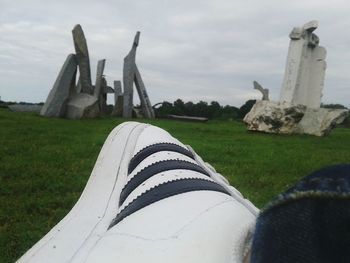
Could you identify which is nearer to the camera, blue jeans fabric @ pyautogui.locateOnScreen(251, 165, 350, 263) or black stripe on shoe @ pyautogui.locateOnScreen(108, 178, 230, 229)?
blue jeans fabric @ pyautogui.locateOnScreen(251, 165, 350, 263)

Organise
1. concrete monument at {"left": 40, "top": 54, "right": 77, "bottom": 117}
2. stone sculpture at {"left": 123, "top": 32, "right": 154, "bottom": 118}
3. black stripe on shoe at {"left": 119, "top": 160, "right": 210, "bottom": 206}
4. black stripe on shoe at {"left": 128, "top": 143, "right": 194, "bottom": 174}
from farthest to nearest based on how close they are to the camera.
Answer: stone sculpture at {"left": 123, "top": 32, "right": 154, "bottom": 118} < concrete monument at {"left": 40, "top": 54, "right": 77, "bottom": 117} < black stripe on shoe at {"left": 128, "top": 143, "right": 194, "bottom": 174} < black stripe on shoe at {"left": 119, "top": 160, "right": 210, "bottom": 206}

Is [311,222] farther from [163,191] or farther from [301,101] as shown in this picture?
[301,101]

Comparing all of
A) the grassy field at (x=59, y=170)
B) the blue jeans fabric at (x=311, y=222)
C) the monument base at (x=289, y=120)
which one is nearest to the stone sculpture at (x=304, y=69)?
the monument base at (x=289, y=120)

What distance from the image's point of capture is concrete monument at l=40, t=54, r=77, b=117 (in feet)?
36.6

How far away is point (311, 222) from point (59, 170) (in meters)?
3.61

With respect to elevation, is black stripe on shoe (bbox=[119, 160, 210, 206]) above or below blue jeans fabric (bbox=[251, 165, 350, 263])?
below

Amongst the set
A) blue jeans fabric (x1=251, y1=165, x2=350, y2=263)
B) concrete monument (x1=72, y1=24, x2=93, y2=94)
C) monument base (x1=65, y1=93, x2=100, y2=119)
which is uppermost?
concrete monument (x1=72, y1=24, x2=93, y2=94)

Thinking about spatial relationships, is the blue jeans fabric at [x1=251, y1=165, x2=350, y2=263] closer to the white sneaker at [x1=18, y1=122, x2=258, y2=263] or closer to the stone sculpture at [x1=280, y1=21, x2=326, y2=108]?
the white sneaker at [x1=18, y1=122, x2=258, y2=263]

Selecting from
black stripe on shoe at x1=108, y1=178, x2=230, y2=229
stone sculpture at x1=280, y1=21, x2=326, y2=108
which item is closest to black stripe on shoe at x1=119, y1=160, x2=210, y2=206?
black stripe on shoe at x1=108, y1=178, x2=230, y2=229

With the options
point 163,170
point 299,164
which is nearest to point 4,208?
point 163,170

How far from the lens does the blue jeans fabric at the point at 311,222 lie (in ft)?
1.74

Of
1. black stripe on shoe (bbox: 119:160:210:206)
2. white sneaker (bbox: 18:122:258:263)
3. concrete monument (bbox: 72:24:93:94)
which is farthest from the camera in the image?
concrete monument (bbox: 72:24:93:94)

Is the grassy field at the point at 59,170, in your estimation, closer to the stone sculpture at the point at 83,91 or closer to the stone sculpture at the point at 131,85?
the stone sculpture at the point at 83,91

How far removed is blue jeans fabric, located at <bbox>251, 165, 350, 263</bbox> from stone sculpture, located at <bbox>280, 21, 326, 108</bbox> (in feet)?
36.6
